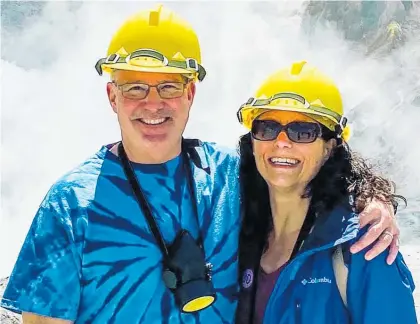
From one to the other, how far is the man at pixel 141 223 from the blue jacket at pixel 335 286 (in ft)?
0.22

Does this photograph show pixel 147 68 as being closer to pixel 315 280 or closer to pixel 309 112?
pixel 309 112

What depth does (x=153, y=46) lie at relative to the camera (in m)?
2.21

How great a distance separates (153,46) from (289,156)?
678 mm

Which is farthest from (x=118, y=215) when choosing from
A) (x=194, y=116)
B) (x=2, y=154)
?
(x=2, y=154)

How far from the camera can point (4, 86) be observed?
125ft

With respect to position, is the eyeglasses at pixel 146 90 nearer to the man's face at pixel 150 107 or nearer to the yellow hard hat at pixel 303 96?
the man's face at pixel 150 107

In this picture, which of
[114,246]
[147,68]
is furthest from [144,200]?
[147,68]

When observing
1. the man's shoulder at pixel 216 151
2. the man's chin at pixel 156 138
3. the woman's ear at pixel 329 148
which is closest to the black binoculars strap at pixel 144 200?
the man's chin at pixel 156 138

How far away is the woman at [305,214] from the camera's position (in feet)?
6.52

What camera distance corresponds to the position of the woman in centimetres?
199

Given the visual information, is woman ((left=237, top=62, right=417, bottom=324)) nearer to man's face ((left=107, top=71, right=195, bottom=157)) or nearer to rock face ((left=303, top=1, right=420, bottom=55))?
man's face ((left=107, top=71, right=195, bottom=157))

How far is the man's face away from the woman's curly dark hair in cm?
46

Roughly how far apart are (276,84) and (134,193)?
28.0 inches

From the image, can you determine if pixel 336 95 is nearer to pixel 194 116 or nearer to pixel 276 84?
pixel 276 84
